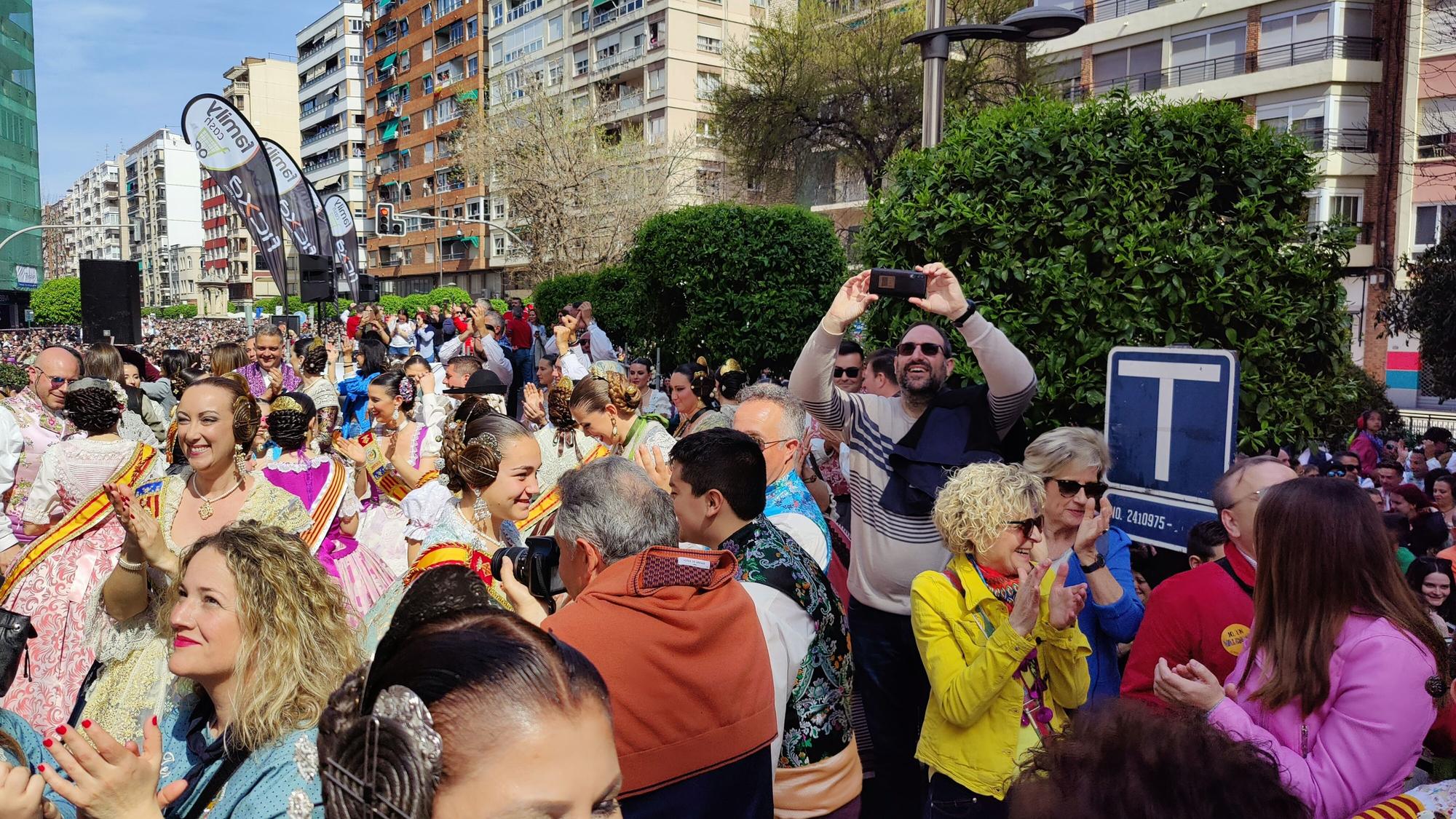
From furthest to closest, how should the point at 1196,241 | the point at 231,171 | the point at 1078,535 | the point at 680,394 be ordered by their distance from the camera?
the point at 231,171 → the point at 680,394 → the point at 1196,241 → the point at 1078,535

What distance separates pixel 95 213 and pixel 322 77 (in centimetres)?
11447

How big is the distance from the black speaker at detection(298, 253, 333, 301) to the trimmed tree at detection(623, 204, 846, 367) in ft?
26.6

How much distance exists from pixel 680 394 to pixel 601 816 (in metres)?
6.14

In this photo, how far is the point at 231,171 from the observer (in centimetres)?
1730

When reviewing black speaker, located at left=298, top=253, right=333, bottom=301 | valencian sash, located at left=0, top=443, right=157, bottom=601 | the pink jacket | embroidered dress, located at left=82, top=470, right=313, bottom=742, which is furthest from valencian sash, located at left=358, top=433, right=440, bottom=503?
black speaker, located at left=298, top=253, right=333, bottom=301

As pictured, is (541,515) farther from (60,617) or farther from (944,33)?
(944,33)

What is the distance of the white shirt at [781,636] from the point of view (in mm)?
2799

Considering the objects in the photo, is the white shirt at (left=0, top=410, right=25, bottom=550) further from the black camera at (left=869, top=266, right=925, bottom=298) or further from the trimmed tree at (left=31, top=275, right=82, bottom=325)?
the trimmed tree at (left=31, top=275, right=82, bottom=325)

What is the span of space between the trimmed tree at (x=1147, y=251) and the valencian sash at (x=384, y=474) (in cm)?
304

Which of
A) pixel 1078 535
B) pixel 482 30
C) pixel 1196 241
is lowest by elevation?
pixel 1078 535

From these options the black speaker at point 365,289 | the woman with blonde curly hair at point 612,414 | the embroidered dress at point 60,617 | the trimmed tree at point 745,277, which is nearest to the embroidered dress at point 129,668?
the embroidered dress at point 60,617

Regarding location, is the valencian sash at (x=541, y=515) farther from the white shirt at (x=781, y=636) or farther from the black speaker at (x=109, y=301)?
the black speaker at (x=109, y=301)

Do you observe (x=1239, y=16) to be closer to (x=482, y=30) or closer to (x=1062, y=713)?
(x=1062, y=713)

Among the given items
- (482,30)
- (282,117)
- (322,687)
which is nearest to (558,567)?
(322,687)
